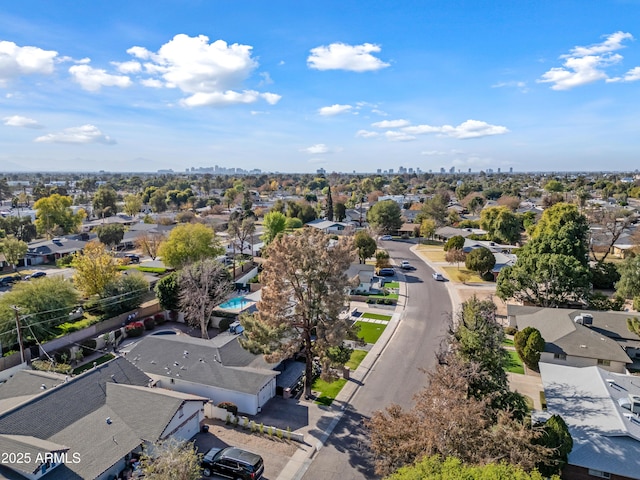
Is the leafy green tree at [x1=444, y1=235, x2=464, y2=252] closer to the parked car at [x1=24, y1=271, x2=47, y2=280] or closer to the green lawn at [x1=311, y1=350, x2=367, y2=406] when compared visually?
the green lawn at [x1=311, y1=350, x2=367, y2=406]

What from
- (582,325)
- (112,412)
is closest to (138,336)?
(112,412)

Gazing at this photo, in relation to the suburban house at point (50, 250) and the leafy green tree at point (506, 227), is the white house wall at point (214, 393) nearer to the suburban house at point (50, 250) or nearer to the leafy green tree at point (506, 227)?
the suburban house at point (50, 250)

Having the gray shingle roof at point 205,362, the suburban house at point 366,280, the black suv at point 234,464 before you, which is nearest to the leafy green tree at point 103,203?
the suburban house at point 366,280

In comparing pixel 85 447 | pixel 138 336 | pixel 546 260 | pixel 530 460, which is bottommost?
pixel 138 336

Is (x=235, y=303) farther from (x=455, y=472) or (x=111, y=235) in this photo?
(x=111, y=235)

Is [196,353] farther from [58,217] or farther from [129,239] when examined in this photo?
[58,217]
